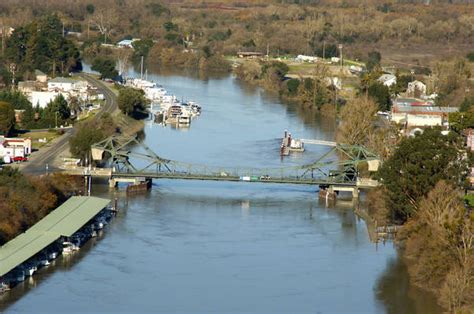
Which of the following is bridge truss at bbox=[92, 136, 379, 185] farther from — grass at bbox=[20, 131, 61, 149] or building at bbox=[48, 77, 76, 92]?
building at bbox=[48, 77, 76, 92]

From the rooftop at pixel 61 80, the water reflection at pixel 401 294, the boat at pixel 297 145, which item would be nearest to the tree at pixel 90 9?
the rooftop at pixel 61 80

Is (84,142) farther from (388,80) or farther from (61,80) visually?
(388,80)

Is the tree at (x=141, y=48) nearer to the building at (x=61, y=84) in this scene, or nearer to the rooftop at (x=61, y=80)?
the rooftop at (x=61, y=80)

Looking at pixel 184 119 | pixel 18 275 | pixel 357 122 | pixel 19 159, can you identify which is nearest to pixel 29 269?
pixel 18 275

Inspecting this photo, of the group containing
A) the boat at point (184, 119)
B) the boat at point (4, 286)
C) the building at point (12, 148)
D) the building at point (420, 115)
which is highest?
the building at point (420, 115)

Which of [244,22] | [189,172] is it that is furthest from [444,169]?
[244,22]

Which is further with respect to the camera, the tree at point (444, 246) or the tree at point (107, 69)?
Answer: the tree at point (107, 69)

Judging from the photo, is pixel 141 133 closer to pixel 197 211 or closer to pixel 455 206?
pixel 197 211
